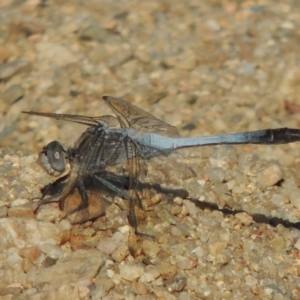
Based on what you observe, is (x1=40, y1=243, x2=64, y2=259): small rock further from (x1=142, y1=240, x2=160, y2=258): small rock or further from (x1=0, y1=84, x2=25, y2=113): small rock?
(x1=0, y1=84, x2=25, y2=113): small rock

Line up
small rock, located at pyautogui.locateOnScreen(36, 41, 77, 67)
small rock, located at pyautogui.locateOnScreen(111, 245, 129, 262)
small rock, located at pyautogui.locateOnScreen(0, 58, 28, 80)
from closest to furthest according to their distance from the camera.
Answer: small rock, located at pyautogui.locateOnScreen(111, 245, 129, 262) < small rock, located at pyautogui.locateOnScreen(0, 58, 28, 80) < small rock, located at pyautogui.locateOnScreen(36, 41, 77, 67)

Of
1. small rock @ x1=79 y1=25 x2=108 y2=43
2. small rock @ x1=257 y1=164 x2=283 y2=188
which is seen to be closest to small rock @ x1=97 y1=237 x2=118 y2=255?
small rock @ x1=257 y1=164 x2=283 y2=188

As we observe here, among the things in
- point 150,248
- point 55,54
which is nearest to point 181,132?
point 150,248

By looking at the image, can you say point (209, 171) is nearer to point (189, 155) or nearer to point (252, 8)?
point (189, 155)

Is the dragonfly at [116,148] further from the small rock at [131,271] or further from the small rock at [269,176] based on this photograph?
the small rock at [131,271]

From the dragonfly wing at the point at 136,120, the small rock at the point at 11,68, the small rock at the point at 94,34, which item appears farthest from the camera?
the small rock at the point at 94,34

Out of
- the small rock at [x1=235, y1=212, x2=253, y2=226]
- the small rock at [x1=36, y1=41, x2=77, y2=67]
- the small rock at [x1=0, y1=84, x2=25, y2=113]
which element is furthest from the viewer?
the small rock at [x1=36, y1=41, x2=77, y2=67]

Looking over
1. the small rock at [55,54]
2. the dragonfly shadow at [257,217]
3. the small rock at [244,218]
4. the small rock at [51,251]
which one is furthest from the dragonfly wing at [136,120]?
the small rock at [55,54]
